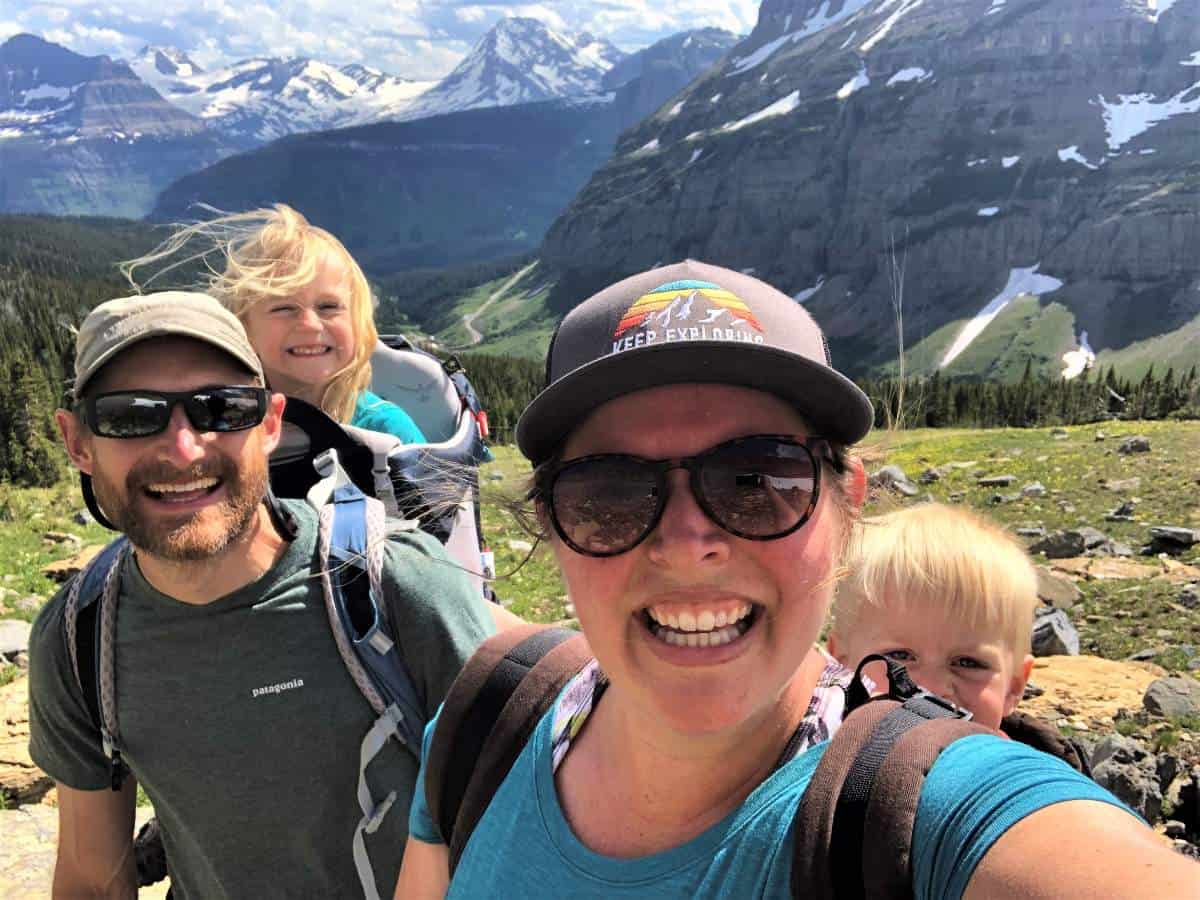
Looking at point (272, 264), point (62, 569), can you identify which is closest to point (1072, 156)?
point (62, 569)

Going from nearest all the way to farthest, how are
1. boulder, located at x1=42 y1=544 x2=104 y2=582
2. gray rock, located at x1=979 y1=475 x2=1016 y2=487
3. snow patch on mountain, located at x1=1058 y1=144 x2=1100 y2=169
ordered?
boulder, located at x1=42 y1=544 x2=104 y2=582 → gray rock, located at x1=979 y1=475 x2=1016 y2=487 → snow patch on mountain, located at x1=1058 y1=144 x2=1100 y2=169

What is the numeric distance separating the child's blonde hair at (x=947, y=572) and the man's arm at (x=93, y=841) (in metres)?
2.97

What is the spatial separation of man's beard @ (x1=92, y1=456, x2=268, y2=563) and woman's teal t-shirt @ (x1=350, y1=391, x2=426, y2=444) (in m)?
1.50

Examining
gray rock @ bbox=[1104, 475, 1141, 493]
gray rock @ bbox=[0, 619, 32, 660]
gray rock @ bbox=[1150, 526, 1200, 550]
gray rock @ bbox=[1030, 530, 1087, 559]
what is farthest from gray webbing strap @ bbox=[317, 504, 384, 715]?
gray rock @ bbox=[1104, 475, 1141, 493]

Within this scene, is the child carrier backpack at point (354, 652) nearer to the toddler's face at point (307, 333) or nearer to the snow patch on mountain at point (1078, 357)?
the toddler's face at point (307, 333)

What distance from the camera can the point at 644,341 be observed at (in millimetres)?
1760

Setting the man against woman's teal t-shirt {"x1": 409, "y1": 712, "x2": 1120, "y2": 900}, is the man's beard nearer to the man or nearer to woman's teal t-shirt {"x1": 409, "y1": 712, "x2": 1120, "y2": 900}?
the man

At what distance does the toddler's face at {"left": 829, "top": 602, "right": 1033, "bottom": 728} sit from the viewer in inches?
126

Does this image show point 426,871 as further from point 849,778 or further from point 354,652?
point 849,778

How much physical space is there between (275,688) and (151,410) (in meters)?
1.08

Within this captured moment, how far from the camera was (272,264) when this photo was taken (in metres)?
4.28

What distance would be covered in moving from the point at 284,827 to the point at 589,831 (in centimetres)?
166

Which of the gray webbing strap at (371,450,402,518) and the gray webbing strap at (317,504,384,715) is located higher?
the gray webbing strap at (371,450,402,518)

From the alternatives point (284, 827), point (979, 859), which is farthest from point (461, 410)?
point (979, 859)
